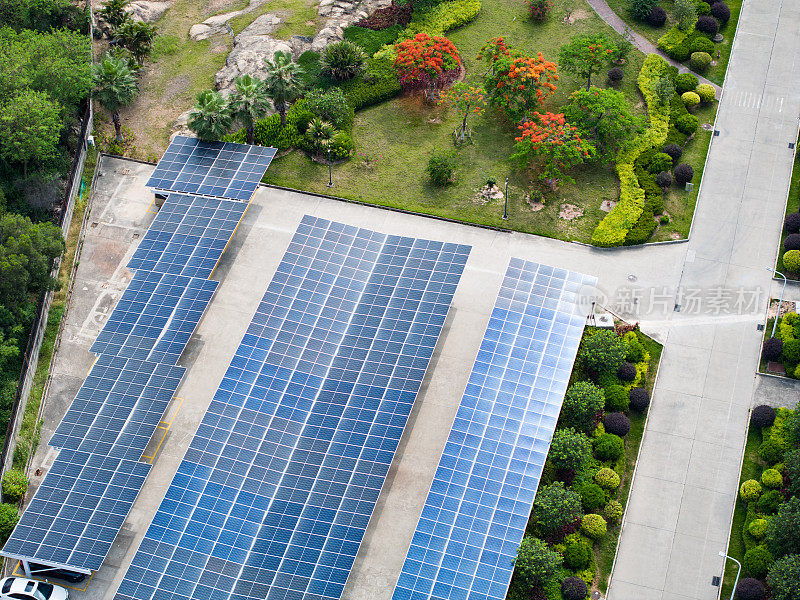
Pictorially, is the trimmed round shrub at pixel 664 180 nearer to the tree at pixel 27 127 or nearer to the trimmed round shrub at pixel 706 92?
the trimmed round shrub at pixel 706 92

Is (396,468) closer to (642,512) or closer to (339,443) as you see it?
(339,443)

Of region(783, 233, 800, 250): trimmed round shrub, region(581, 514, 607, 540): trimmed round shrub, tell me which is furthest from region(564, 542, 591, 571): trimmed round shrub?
region(783, 233, 800, 250): trimmed round shrub

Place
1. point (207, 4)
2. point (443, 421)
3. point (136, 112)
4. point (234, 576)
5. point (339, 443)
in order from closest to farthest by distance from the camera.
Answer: point (234, 576) < point (339, 443) < point (443, 421) < point (136, 112) < point (207, 4)

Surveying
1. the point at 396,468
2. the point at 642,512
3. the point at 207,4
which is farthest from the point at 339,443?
the point at 207,4

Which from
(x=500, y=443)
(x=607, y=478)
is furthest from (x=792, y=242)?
(x=500, y=443)

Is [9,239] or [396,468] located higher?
[9,239]

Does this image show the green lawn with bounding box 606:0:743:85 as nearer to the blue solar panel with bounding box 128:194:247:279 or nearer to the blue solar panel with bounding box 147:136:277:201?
the blue solar panel with bounding box 147:136:277:201

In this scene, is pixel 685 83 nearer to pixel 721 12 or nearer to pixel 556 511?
pixel 721 12
